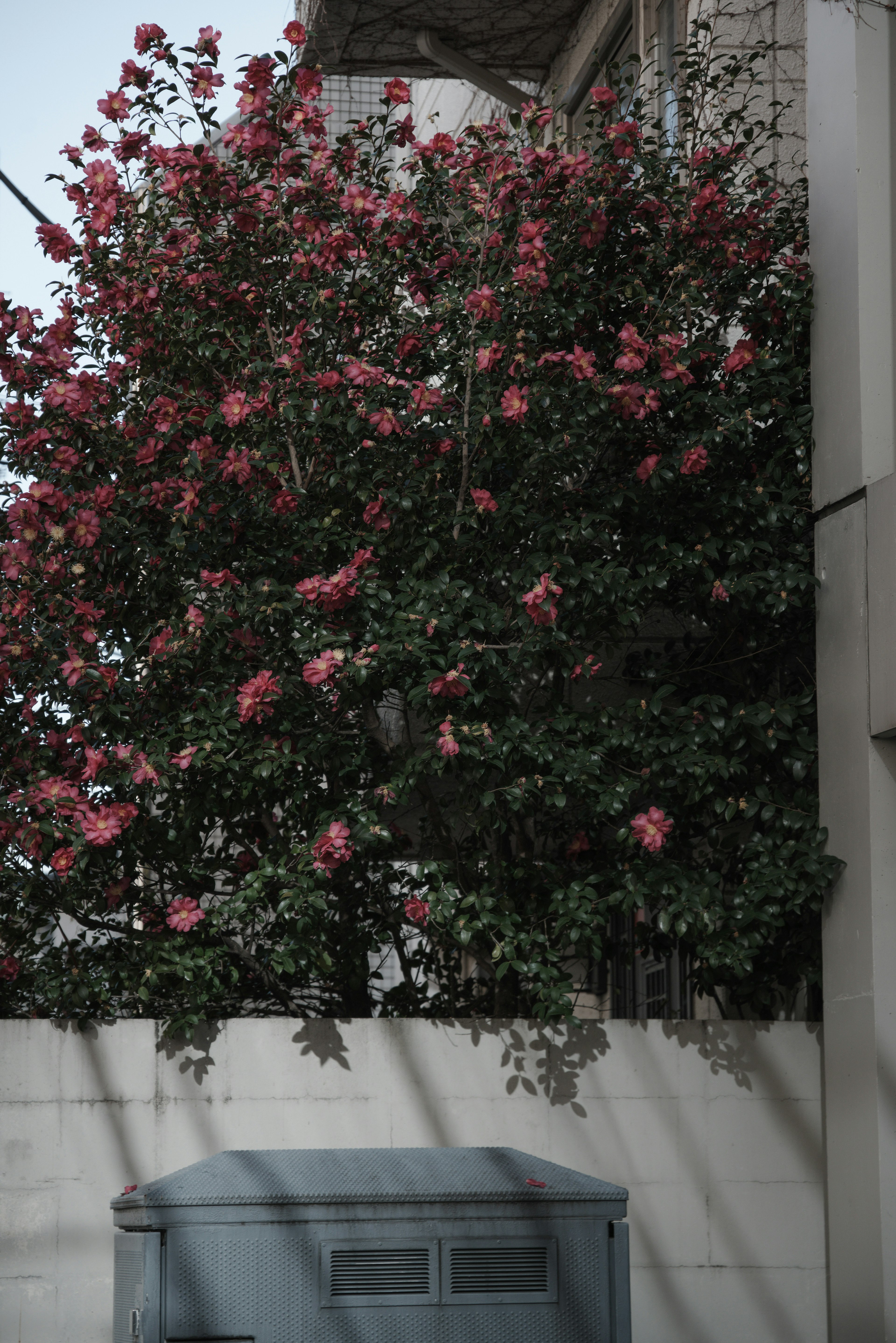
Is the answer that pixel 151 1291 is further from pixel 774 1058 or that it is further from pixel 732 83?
pixel 732 83

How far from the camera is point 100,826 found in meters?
5.54

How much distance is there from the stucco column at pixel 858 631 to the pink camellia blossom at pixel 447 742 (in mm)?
1520

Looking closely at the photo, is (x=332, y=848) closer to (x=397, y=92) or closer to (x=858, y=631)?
(x=858, y=631)

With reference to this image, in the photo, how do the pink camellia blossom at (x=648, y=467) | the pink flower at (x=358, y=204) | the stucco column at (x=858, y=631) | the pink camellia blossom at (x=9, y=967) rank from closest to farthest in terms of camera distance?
1. the stucco column at (x=858, y=631)
2. the pink camellia blossom at (x=648, y=467)
3. the pink flower at (x=358, y=204)
4. the pink camellia blossom at (x=9, y=967)

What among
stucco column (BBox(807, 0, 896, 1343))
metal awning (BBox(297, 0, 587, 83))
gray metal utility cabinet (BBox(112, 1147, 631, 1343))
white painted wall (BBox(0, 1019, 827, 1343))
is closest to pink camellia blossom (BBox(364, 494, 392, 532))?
stucco column (BBox(807, 0, 896, 1343))

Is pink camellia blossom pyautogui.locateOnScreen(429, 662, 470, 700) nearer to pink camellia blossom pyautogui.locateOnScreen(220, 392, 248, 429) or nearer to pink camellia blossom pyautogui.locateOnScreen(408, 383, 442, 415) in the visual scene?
pink camellia blossom pyautogui.locateOnScreen(408, 383, 442, 415)

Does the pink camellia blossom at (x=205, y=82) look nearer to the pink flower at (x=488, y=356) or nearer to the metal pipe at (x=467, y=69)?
the pink flower at (x=488, y=356)

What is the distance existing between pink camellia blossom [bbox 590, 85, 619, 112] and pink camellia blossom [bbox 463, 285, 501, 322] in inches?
43.6

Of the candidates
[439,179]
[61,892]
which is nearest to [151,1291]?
[61,892]

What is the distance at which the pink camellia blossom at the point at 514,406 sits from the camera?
220 inches

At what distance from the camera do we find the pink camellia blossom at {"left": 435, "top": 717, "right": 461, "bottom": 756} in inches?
215

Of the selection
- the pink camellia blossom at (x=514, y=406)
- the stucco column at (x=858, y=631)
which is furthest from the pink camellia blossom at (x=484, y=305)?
the stucco column at (x=858, y=631)

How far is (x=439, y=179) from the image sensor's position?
20.7ft

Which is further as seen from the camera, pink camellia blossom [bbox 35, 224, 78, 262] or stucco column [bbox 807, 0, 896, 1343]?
pink camellia blossom [bbox 35, 224, 78, 262]
